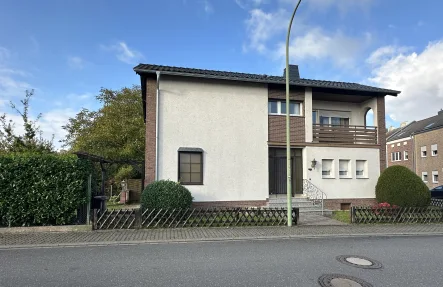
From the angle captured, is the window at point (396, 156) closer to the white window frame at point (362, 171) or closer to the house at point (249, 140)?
the house at point (249, 140)

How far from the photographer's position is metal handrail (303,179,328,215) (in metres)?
14.0

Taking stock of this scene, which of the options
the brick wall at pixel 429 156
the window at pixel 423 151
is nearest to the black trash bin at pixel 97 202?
the brick wall at pixel 429 156

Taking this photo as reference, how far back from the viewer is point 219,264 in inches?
221

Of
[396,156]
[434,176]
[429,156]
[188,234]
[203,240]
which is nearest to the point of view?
[203,240]

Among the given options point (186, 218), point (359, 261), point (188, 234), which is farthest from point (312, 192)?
point (359, 261)

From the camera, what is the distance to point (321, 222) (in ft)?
35.0

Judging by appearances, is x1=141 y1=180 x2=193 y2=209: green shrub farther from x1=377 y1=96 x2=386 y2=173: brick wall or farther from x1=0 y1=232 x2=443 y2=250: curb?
x1=377 y1=96 x2=386 y2=173: brick wall

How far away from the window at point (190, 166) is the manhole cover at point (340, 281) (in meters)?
8.52

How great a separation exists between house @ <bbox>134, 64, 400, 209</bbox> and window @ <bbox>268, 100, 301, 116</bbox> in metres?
0.05

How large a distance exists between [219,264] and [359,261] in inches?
116

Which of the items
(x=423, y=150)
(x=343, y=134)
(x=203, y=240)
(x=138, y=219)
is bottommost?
(x=203, y=240)

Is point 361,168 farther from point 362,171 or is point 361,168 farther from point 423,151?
point 423,151

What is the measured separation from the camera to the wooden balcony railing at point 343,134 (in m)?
15.0

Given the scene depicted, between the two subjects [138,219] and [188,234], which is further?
[138,219]
